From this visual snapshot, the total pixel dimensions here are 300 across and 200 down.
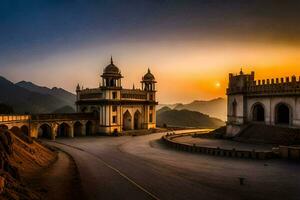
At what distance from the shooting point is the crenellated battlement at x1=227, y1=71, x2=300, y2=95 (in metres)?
46.5

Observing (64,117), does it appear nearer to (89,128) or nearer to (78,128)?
(78,128)

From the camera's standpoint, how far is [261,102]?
171 ft

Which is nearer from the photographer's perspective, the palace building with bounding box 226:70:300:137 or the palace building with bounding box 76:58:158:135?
the palace building with bounding box 226:70:300:137

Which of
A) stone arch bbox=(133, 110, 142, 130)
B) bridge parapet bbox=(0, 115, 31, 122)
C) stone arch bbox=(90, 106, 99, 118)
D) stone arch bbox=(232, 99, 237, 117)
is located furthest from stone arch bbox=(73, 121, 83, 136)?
stone arch bbox=(232, 99, 237, 117)

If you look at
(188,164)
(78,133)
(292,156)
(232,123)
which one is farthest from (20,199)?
(78,133)

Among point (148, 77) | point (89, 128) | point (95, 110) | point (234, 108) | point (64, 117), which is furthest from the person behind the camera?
point (148, 77)

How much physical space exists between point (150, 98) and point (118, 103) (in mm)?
11286

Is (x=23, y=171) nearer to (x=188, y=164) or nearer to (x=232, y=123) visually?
(x=188, y=164)

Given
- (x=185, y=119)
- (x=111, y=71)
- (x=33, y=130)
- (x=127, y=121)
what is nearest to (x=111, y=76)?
(x=111, y=71)

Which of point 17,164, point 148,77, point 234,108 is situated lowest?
point 17,164

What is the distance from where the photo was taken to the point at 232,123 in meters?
55.3

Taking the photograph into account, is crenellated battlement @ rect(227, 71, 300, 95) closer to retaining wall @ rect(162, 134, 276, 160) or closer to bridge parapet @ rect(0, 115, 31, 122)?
retaining wall @ rect(162, 134, 276, 160)

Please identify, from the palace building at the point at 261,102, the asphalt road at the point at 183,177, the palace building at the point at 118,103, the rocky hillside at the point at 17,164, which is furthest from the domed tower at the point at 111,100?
the rocky hillside at the point at 17,164

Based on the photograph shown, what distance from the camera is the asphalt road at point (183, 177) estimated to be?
21266 millimetres
